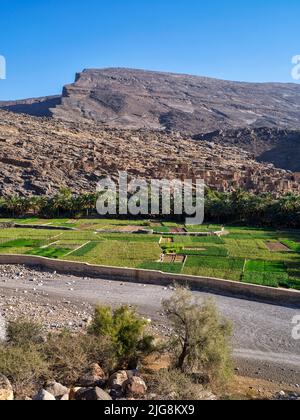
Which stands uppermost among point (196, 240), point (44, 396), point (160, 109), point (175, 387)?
point (160, 109)

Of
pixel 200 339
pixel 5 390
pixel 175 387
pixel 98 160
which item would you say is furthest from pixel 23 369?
pixel 98 160

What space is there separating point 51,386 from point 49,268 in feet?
64.6

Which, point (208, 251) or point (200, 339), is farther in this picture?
point (208, 251)

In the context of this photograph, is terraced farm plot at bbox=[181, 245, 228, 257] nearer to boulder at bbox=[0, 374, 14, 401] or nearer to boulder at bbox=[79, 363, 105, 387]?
boulder at bbox=[79, 363, 105, 387]

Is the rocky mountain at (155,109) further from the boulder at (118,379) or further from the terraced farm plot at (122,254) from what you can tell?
the boulder at (118,379)

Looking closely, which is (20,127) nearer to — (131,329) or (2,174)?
(2,174)

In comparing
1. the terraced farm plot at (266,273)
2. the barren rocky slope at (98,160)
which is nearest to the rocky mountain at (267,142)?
the barren rocky slope at (98,160)

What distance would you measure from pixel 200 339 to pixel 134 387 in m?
2.75

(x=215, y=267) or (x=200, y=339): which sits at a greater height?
(x=200, y=339)

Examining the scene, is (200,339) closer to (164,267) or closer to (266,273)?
(266,273)

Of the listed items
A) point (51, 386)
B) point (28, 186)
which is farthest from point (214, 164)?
point (51, 386)

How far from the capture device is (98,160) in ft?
253

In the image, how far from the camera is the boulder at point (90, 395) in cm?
1161
